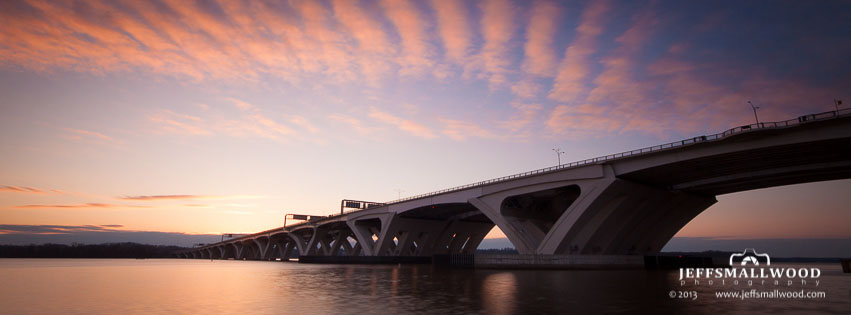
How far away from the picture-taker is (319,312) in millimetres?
11742

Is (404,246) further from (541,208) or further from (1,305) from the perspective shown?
(1,305)

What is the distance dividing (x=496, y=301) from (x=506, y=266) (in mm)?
36623

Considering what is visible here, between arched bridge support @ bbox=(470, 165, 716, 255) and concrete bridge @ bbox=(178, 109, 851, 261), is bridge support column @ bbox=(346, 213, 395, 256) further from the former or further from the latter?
arched bridge support @ bbox=(470, 165, 716, 255)

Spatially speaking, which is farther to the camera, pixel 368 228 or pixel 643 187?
pixel 368 228

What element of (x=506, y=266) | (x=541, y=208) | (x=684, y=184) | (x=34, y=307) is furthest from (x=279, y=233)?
(x=34, y=307)

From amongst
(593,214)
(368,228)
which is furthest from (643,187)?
(368,228)

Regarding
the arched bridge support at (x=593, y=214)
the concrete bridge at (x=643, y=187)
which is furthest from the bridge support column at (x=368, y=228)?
the arched bridge support at (x=593, y=214)

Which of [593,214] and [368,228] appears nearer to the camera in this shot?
[593,214]

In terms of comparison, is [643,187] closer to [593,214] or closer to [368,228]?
[593,214]

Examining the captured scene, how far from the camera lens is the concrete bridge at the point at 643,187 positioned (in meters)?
39.4

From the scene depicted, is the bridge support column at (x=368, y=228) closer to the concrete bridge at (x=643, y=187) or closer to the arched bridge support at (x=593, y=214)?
the concrete bridge at (x=643, y=187)

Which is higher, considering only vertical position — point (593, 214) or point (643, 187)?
point (643, 187)

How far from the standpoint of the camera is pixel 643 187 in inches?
2084

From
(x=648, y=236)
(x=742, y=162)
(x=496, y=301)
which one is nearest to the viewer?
(x=496, y=301)
